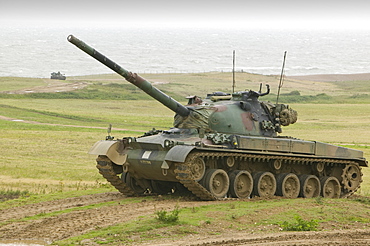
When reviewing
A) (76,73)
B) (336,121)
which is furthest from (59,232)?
(76,73)

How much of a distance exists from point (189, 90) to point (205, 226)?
271ft

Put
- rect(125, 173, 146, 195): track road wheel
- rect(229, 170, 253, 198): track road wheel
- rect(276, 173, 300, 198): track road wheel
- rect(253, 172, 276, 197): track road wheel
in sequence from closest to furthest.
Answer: rect(229, 170, 253, 198): track road wheel
rect(253, 172, 276, 197): track road wheel
rect(276, 173, 300, 198): track road wheel
rect(125, 173, 146, 195): track road wheel

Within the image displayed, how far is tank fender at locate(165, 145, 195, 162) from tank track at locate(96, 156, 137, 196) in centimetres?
295

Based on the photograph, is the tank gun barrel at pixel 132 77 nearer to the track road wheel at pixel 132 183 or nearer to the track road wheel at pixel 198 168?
the track road wheel at pixel 198 168

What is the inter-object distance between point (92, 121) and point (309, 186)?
44768mm

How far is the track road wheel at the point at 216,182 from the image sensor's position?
74.7 ft

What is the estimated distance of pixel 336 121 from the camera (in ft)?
243

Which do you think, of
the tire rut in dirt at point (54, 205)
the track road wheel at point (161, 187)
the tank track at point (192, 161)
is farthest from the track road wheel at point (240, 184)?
the tire rut in dirt at point (54, 205)

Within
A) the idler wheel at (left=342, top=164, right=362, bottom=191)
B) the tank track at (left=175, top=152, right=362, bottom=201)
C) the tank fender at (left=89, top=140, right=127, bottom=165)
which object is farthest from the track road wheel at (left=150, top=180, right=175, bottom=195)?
the idler wheel at (left=342, top=164, right=362, bottom=191)

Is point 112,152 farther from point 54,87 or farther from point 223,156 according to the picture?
point 54,87

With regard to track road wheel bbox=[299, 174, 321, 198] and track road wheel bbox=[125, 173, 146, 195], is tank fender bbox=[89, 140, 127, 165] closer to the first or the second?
track road wheel bbox=[125, 173, 146, 195]

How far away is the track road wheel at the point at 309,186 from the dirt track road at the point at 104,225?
15.9ft

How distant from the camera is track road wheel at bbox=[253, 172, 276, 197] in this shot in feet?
80.1

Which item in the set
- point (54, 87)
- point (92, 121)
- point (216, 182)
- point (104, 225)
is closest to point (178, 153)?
point (216, 182)
